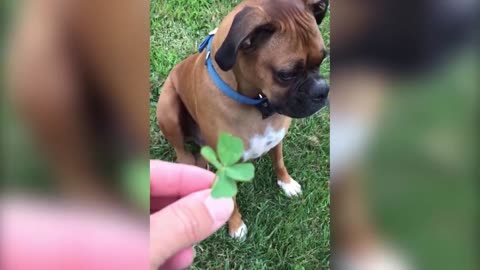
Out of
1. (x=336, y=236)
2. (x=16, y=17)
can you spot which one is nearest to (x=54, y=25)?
(x=16, y=17)

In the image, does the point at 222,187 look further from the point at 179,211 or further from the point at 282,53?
the point at 282,53

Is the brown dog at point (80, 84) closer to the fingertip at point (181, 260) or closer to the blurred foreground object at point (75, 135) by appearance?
the blurred foreground object at point (75, 135)

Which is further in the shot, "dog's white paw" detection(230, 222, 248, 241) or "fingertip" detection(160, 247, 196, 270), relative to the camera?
"dog's white paw" detection(230, 222, 248, 241)

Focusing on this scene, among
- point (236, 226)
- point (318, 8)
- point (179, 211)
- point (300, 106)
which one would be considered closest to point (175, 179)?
point (179, 211)

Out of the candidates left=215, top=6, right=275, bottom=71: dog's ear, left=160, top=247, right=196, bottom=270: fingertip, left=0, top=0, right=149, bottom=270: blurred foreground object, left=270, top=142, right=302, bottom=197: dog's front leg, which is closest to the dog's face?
left=215, top=6, right=275, bottom=71: dog's ear

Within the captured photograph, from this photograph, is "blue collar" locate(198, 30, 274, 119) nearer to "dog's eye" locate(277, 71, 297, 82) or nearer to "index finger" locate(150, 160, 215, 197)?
"dog's eye" locate(277, 71, 297, 82)

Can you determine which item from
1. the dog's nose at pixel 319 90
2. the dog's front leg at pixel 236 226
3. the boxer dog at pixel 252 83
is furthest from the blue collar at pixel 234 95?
the dog's front leg at pixel 236 226

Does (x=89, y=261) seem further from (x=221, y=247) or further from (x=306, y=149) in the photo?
(x=306, y=149)
